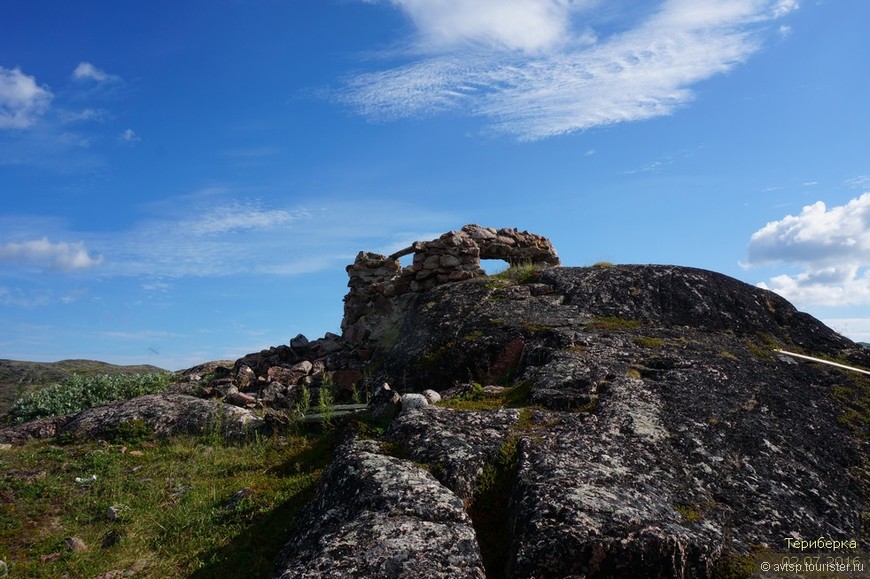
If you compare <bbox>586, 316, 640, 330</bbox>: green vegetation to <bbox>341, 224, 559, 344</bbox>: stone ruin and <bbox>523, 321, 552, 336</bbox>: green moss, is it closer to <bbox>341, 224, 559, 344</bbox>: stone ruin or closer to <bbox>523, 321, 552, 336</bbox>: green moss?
<bbox>523, 321, 552, 336</bbox>: green moss

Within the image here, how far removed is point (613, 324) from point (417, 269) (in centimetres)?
665

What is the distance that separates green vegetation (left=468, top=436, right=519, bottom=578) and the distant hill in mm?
15183

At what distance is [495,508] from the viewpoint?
16.7ft

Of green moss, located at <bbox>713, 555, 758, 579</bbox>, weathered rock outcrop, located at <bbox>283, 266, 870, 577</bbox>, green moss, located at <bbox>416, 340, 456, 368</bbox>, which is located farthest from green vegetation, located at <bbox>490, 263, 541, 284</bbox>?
green moss, located at <bbox>713, 555, 758, 579</bbox>

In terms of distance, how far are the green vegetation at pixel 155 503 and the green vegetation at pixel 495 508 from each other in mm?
2202

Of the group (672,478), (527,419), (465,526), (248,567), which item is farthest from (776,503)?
(248,567)

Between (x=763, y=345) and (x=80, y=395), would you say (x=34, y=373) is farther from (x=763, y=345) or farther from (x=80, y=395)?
(x=763, y=345)

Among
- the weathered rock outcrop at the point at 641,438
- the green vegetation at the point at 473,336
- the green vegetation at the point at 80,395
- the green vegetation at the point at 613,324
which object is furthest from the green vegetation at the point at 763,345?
the green vegetation at the point at 80,395

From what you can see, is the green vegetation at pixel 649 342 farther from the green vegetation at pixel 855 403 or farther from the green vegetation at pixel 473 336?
the green vegetation at pixel 473 336

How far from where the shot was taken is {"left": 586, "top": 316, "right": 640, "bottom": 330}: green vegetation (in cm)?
996

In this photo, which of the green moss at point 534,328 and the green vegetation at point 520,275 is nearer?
the green moss at point 534,328

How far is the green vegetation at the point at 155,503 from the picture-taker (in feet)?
20.5

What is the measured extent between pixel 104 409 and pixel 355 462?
826 cm

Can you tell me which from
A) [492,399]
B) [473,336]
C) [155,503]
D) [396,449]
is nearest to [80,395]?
[155,503]
